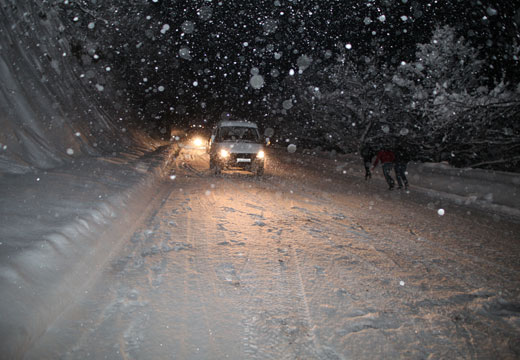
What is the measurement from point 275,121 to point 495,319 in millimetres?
42161

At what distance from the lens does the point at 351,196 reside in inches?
387

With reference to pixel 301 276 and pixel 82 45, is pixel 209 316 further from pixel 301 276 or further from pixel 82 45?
pixel 82 45

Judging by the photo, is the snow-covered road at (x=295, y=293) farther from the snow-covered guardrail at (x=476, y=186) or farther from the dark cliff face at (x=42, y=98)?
the dark cliff face at (x=42, y=98)

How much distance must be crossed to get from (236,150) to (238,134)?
114cm

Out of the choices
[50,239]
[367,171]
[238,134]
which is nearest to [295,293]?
[50,239]

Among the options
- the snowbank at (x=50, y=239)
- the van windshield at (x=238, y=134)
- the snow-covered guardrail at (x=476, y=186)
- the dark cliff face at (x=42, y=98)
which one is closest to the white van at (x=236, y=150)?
the van windshield at (x=238, y=134)

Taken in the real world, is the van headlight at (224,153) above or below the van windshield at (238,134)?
below

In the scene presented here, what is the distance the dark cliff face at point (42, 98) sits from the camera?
8742mm

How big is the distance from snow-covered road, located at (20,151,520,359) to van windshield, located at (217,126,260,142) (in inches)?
259

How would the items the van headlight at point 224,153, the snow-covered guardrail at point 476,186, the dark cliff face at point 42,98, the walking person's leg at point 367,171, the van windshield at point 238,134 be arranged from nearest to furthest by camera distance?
the dark cliff face at point 42,98, the snow-covered guardrail at point 476,186, the van headlight at point 224,153, the van windshield at point 238,134, the walking person's leg at point 367,171

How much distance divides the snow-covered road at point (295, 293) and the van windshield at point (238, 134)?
6589 mm

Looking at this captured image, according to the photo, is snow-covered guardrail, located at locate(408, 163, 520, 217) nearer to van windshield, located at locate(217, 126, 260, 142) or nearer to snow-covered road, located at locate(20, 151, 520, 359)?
snow-covered road, located at locate(20, 151, 520, 359)

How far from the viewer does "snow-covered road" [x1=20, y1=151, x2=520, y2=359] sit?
2.52 m

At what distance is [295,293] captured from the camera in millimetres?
3381
